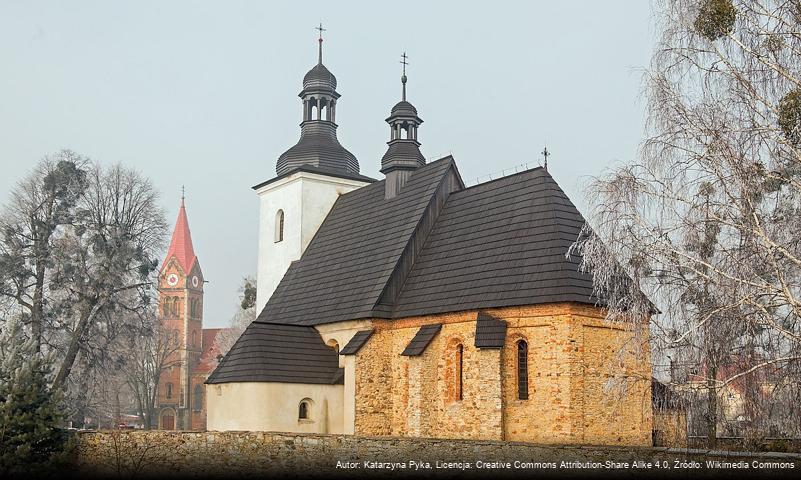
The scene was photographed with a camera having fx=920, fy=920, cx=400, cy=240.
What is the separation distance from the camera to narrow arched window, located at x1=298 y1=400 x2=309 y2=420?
25094 millimetres

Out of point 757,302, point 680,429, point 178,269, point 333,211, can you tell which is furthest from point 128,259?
point 178,269

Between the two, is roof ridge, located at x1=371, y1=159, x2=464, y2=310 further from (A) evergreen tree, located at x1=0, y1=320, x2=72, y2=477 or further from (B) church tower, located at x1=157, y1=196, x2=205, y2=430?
(B) church tower, located at x1=157, y1=196, x2=205, y2=430

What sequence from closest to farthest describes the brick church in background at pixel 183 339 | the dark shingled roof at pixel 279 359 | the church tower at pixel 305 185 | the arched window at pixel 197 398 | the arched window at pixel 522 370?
the arched window at pixel 522 370, the dark shingled roof at pixel 279 359, the church tower at pixel 305 185, the brick church in background at pixel 183 339, the arched window at pixel 197 398

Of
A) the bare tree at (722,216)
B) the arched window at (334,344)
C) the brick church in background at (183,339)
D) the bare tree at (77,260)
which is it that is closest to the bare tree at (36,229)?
the bare tree at (77,260)

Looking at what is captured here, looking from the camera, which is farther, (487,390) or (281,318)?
(281,318)

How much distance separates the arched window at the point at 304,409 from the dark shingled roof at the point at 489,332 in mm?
6010

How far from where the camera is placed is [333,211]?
33.9 m

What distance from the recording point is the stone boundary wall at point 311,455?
15978mm

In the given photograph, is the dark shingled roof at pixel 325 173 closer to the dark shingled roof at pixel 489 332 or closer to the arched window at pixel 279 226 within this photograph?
the arched window at pixel 279 226

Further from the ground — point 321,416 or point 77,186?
point 77,186

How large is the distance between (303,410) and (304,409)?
0.13ft

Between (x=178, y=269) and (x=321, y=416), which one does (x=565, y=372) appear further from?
(x=178, y=269)

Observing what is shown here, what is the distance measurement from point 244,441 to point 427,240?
988 cm

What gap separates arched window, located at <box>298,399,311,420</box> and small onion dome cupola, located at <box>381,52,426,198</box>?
25.5 ft
